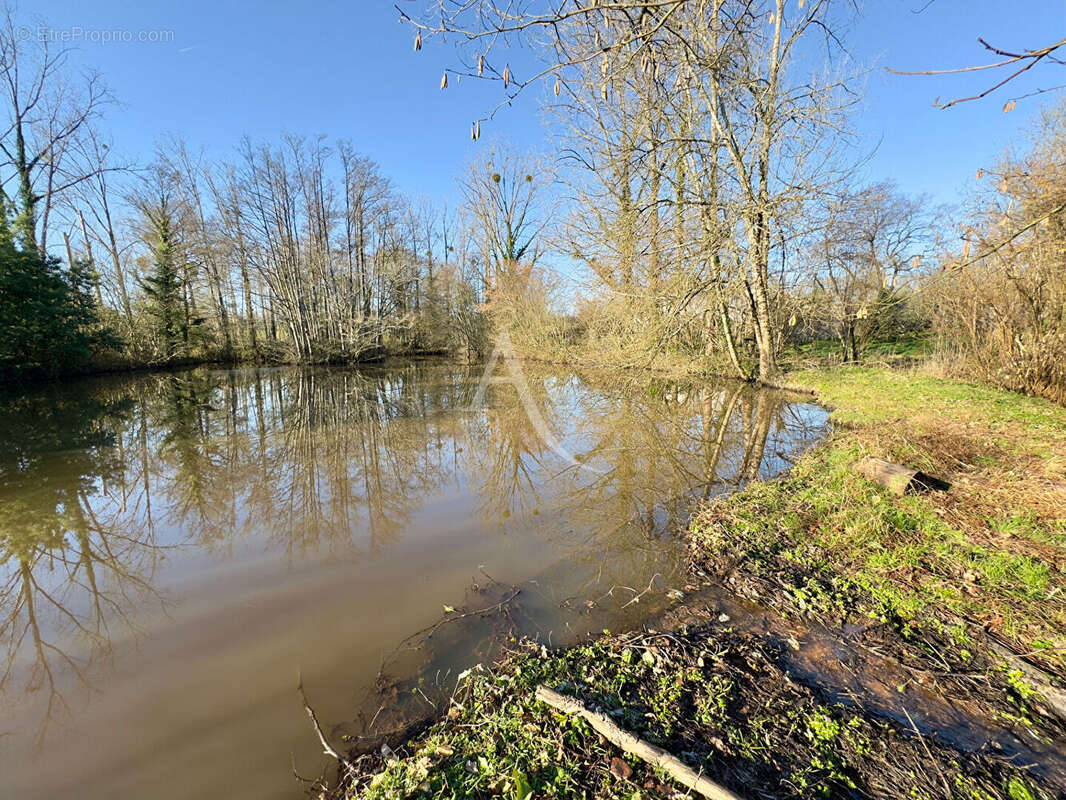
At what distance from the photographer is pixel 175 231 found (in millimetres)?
22516

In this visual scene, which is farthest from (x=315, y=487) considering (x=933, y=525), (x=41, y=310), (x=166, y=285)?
(x=166, y=285)

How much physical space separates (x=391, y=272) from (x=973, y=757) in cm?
3022

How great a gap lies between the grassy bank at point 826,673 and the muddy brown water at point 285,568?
1.63 feet

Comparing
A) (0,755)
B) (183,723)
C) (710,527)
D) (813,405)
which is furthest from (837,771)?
(813,405)

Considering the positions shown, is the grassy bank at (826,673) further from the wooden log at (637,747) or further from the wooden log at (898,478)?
the wooden log at (898,478)

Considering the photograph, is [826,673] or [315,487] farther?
[315,487]

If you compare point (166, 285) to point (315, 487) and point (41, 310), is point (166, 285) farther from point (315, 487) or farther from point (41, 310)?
point (315, 487)

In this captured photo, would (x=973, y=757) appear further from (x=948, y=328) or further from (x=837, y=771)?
(x=948, y=328)

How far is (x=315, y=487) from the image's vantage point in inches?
226

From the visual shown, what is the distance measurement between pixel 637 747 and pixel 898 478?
164 inches

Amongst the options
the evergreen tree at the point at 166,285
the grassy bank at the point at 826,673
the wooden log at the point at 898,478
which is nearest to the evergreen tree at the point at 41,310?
the evergreen tree at the point at 166,285

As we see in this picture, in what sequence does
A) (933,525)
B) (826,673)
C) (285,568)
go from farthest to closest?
(285,568), (933,525), (826,673)

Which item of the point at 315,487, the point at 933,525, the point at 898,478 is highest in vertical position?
the point at 898,478

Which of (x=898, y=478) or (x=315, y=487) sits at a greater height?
(x=898, y=478)
